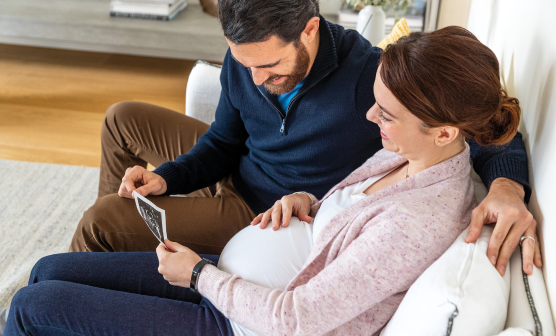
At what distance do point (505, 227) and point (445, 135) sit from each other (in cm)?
21

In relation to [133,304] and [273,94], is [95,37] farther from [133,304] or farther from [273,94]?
[133,304]

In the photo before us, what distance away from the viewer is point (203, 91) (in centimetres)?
186

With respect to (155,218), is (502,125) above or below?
above

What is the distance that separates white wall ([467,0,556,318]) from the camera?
2.69ft

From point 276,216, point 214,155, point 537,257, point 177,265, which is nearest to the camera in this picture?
point 537,257

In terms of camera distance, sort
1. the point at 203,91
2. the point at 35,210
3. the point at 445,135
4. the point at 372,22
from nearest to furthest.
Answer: the point at 445,135 → the point at 203,91 → the point at 35,210 → the point at 372,22

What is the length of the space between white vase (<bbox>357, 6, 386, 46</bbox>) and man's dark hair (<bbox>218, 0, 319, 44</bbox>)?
3.60 feet

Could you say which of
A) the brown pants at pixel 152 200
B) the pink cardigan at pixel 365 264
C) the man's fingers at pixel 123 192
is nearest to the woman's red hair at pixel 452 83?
the pink cardigan at pixel 365 264

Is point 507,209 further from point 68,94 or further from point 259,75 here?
point 68,94

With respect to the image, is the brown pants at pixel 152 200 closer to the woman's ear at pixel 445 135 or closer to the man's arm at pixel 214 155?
the man's arm at pixel 214 155

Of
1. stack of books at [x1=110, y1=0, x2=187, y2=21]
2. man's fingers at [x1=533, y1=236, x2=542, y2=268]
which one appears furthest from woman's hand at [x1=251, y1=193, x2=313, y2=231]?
stack of books at [x1=110, y1=0, x2=187, y2=21]

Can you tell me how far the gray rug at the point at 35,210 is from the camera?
1.78m

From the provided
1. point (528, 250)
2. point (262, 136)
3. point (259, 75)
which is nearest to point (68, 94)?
point (262, 136)

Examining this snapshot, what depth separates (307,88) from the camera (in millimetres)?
1297
